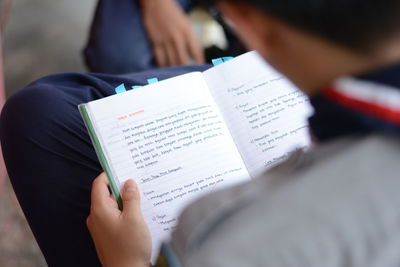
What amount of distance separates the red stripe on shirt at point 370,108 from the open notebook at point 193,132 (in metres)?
0.33

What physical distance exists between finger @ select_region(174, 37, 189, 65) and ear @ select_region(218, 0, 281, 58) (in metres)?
0.62

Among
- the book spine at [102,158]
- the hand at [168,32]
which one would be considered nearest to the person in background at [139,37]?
the hand at [168,32]

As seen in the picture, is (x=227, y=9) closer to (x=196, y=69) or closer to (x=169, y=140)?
(x=169, y=140)

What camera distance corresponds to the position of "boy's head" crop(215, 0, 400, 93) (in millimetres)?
285

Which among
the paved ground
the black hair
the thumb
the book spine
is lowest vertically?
the thumb

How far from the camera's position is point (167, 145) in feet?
2.04

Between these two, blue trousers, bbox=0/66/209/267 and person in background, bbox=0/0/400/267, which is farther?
blue trousers, bbox=0/66/209/267

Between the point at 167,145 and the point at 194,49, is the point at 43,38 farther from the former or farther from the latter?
the point at 167,145

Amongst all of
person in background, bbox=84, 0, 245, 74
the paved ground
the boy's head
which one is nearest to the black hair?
the boy's head

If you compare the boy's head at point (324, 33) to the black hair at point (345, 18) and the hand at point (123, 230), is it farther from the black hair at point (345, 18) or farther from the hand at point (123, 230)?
the hand at point (123, 230)

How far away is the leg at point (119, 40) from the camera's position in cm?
97

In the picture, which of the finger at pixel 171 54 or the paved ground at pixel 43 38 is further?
the paved ground at pixel 43 38

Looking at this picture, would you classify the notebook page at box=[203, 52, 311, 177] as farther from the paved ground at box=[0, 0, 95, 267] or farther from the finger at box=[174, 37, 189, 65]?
the paved ground at box=[0, 0, 95, 267]

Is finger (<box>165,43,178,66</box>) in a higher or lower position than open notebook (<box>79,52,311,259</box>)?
higher
